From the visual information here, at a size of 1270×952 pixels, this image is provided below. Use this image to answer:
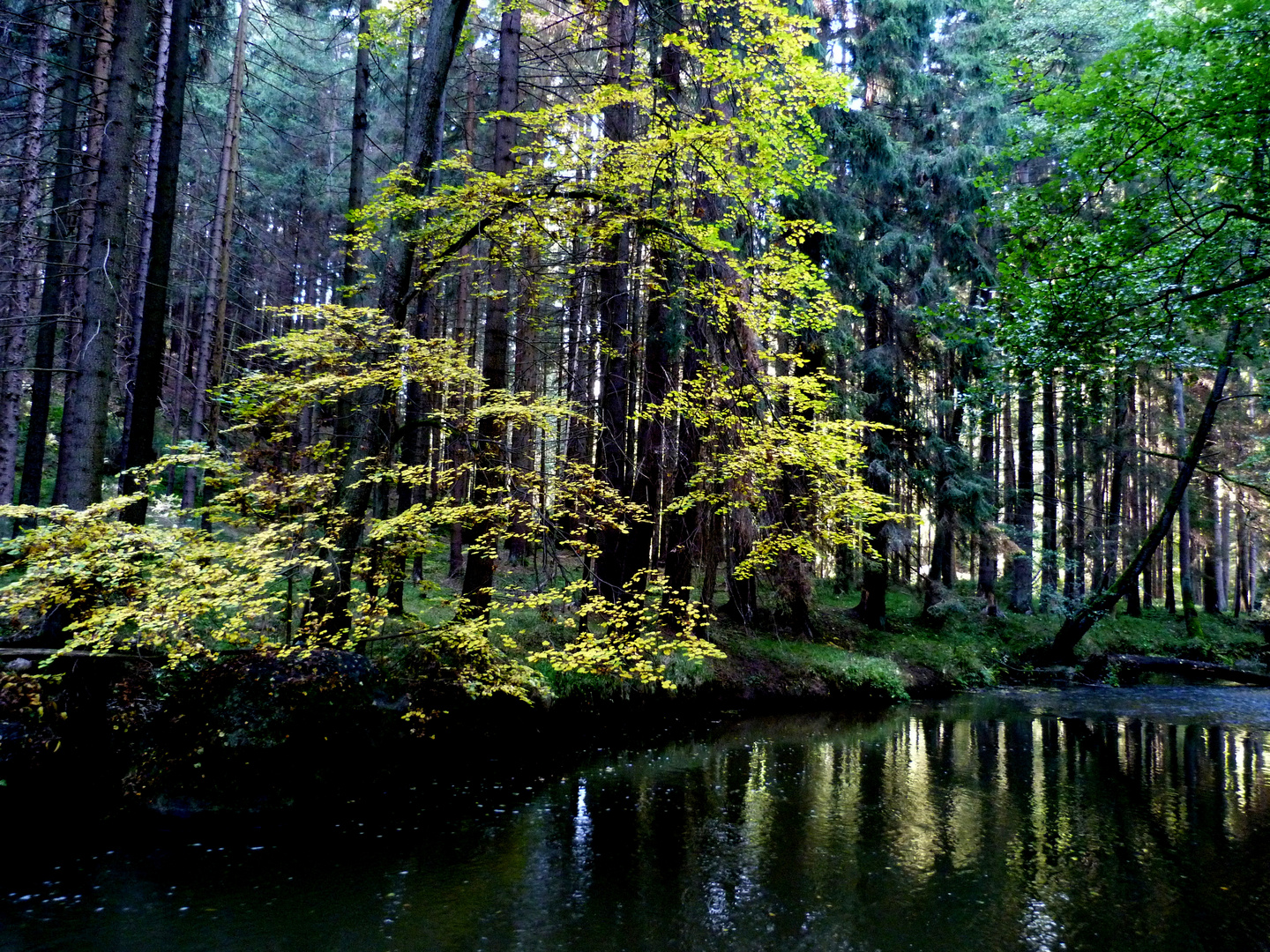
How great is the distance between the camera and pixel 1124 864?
245 inches

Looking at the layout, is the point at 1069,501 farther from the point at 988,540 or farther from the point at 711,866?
the point at 711,866

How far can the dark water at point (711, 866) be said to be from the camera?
502 centimetres

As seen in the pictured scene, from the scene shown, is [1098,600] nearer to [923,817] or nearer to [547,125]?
[923,817]

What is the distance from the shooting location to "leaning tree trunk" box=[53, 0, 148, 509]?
7.02 m

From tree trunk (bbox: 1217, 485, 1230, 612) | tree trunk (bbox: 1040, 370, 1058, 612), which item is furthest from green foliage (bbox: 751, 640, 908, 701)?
tree trunk (bbox: 1217, 485, 1230, 612)

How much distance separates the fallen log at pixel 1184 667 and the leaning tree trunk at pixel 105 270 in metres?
20.4

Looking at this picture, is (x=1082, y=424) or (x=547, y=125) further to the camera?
(x=1082, y=424)

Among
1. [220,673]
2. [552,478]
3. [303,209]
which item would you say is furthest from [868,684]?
[303,209]

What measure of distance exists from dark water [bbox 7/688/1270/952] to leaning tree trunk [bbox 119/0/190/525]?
183 inches

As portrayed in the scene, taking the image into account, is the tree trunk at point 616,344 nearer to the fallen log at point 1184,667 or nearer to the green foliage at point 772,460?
the green foliage at point 772,460

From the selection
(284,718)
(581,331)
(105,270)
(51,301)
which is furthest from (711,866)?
(51,301)

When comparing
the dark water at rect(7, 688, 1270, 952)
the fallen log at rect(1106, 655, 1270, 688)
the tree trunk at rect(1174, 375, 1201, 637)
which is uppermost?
the tree trunk at rect(1174, 375, 1201, 637)

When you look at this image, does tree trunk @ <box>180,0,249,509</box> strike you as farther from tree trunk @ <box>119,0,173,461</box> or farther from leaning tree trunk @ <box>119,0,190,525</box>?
leaning tree trunk @ <box>119,0,190,525</box>

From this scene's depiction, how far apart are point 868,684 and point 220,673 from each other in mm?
11265
